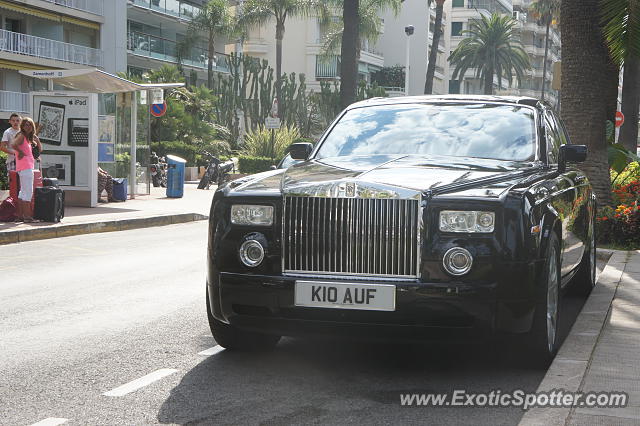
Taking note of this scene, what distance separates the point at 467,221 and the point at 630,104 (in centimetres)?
2274

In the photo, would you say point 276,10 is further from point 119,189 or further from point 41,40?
point 119,189

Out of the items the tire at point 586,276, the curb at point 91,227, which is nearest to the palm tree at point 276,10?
the curb at point 91,227

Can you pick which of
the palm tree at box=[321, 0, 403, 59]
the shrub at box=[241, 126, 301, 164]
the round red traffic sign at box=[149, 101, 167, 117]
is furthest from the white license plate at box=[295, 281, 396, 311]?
the palm tree at box=[321, 0, 403, 59]

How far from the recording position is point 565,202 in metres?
7.01

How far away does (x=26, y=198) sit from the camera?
1609cm

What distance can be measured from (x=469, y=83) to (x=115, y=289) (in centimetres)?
10230

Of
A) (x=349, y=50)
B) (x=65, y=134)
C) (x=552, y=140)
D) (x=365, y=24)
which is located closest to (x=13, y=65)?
(x=349, y=50)

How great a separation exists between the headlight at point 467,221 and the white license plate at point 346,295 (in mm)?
464

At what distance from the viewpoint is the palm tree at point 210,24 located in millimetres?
60750

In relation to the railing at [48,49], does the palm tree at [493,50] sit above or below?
above

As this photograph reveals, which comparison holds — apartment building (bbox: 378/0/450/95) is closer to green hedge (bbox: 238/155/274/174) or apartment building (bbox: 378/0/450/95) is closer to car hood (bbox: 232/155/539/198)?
green hedge (bbox: 238/155/274/174)

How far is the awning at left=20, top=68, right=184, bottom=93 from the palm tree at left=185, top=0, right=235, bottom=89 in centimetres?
3809

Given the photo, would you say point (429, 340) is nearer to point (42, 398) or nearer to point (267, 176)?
point (267, 176)

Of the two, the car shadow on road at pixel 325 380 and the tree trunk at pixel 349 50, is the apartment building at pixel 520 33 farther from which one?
the car shadow on road at pixel 325 380
